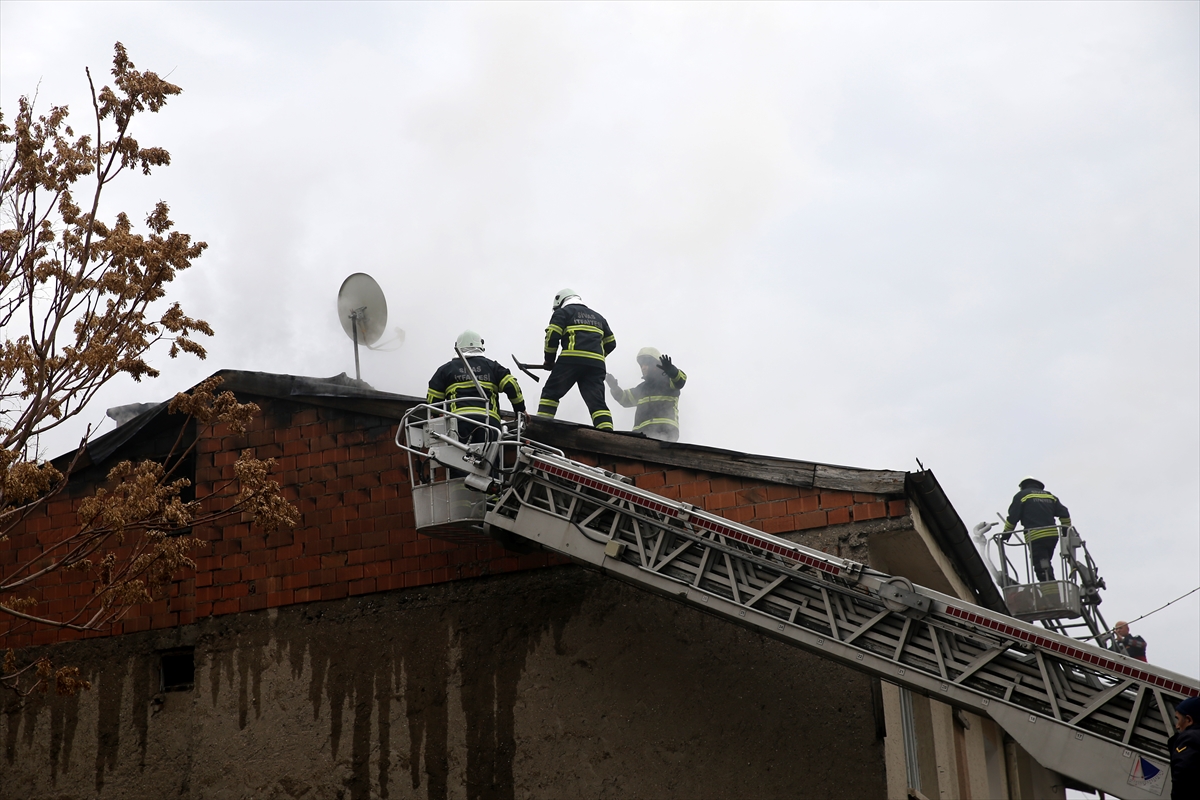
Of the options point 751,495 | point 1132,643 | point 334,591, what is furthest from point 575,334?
point 1132,643

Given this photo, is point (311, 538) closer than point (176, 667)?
Yes

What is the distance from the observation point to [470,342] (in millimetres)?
9219

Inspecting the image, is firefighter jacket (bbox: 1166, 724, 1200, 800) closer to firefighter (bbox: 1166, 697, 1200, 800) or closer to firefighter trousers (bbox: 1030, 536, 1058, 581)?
firefighter (bbox: 1166, 697, 1200, 800)

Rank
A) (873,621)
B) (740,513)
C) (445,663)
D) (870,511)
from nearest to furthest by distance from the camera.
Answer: (873,621)
(870,511)
(740,513)
(445,663)

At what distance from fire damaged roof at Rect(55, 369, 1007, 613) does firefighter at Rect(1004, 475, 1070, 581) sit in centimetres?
302

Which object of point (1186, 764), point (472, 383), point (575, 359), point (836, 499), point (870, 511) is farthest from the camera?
point (575, 359)

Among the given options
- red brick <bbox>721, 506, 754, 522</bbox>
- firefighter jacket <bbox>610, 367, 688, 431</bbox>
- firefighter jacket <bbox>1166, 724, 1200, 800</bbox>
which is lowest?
firefighter jacket <bbox>1166, 724, 1200, 800</bbox>

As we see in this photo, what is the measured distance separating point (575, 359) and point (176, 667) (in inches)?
163

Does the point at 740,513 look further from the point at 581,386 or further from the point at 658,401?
the point at 658,401

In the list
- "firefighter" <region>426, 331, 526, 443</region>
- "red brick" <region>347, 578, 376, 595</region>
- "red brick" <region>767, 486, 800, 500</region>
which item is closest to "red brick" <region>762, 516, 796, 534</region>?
"red brick" <region>767, 486, 800, 500</region>

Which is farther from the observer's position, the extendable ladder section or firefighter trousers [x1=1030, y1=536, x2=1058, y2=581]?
firefighter trousers [x1=1030, y1=536, x2=1058, y2=581]

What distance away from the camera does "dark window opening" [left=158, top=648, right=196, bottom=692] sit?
347 inches

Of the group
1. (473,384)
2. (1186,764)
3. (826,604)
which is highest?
(473,384)

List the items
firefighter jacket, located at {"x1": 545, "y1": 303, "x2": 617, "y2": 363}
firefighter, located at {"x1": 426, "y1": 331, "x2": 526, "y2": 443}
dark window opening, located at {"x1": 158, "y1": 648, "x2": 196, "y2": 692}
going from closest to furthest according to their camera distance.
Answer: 1. firefighter, located at {"x1": 426, "y1": 331, "x2": 526, "y2": 443}
2. dark window opening, located at {"x1": 158, "y1": 648, "x2": 196, "y2": 692}
3. firefighter jacket, located at {"x1": 545, "y1": 303, "x2": 617, "y2": 363}
